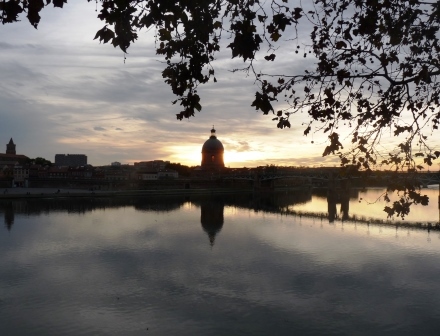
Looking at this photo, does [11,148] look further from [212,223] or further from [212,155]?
[212,223]

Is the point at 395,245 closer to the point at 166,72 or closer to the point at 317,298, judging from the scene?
the point at 317,298

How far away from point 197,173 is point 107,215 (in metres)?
68.7

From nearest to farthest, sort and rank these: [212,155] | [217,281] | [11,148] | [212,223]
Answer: [217,281]
[212,223]
[212,155]
[11,148]

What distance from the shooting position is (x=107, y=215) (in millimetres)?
48125

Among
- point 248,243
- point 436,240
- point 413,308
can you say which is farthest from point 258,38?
point 436,240

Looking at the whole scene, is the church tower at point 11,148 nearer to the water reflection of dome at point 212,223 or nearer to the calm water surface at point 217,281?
the water reflection of dome at point 212,223

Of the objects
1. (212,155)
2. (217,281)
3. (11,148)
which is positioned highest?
(11,148)

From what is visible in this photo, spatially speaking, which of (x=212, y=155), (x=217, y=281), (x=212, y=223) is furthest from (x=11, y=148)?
(x=217, y=281)

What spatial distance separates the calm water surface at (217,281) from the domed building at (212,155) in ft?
278

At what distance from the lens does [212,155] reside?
4852 inches

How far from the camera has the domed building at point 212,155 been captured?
122 metres

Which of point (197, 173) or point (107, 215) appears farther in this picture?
point (197, 173)

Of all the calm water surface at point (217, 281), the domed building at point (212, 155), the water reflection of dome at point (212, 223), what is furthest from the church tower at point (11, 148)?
the calm water surface at point (217, 281)

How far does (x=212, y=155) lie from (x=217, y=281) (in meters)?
104
